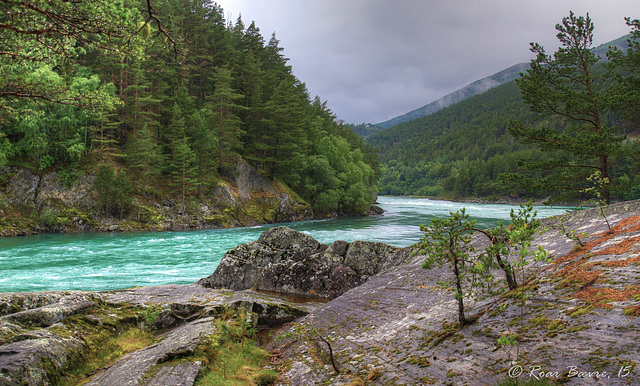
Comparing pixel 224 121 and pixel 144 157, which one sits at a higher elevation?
pixel 224 121

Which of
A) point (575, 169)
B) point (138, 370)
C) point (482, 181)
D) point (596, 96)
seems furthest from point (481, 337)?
point (482, 181)

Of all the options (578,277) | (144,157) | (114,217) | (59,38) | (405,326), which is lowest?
(405,326)

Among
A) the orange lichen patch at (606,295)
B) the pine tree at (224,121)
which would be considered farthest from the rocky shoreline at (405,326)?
the pine tree at (224,121)

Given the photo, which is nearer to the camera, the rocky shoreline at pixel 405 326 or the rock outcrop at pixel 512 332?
the rock outcrop at pixel 512 332

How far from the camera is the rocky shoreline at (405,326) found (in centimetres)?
286

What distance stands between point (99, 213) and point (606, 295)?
3817 cm

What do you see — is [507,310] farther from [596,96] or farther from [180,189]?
[180,189]

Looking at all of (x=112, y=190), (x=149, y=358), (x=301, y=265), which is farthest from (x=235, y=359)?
(x=112, y=190)

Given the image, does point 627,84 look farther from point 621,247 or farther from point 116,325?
point 116,325

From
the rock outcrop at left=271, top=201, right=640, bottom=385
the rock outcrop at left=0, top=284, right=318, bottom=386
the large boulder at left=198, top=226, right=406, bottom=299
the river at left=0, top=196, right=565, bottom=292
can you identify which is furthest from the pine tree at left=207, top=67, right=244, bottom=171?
the rock outcrop at left=271, top=201, right=640, bottom=385

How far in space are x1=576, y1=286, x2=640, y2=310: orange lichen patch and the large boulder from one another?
19.6 ft

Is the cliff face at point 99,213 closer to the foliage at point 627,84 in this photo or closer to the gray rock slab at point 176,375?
the gray rock slab at point 176,375

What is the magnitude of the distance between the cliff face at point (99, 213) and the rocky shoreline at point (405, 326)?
27320 millimetres

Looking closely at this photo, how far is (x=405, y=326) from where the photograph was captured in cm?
469
